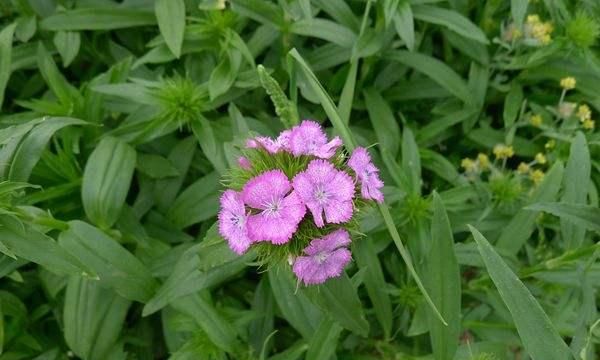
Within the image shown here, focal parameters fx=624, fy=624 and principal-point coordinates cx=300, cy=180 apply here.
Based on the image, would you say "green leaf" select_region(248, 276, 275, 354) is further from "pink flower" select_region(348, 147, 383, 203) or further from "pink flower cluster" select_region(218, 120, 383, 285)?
"pink flower" select_region(348, 147, 383, 203)

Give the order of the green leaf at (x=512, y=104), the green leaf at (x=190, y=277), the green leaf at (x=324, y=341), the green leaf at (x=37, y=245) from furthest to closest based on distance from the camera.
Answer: the green leaf at (x=512, y=104) → the green leaf at (x=324, y=341) → the green leaf at (x=190, y=277) → the green leaf at (x=37, y=245)

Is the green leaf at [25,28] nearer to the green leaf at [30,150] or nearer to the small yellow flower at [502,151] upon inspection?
the green leaf at [30,150]

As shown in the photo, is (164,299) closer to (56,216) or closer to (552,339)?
(56,216)

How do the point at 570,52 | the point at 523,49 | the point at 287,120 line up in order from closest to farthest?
1. the point at 287,120
2. the point at 570,52
3. the point at 523,49

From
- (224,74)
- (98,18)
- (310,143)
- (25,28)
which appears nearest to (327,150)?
(310,143)

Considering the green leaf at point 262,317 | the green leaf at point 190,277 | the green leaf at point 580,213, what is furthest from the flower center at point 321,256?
the green leaf at point 262,317

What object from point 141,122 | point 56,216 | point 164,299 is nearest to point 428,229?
point 164,299

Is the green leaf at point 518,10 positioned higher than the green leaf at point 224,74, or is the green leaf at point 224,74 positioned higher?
the green leaf at point 518,10
